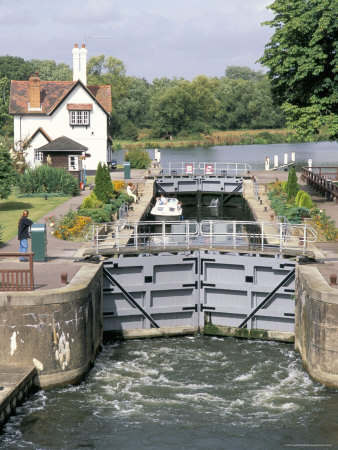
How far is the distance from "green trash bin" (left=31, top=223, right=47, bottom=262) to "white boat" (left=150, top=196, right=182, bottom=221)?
20.8 meters

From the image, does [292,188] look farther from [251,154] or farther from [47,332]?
[251,154]

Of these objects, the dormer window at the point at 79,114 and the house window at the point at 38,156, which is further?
the dormer window at the point at 79,114

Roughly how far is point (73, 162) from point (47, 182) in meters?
10.4

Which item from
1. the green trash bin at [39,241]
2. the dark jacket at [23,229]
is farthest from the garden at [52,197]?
the dark jacket at [23,229]

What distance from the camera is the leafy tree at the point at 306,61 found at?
1604 inches

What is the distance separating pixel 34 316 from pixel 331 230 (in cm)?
1578

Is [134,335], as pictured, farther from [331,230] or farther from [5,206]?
[5,206]

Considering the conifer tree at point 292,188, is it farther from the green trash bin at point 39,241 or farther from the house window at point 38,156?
the house window at point 38,156

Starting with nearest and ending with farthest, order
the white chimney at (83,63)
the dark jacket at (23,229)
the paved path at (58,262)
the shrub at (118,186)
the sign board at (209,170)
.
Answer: the paved path at (58,262), the dark jacket at (23,229), the shrub at (118,186), the sign board at (209,170), the white chimney at (83,63)

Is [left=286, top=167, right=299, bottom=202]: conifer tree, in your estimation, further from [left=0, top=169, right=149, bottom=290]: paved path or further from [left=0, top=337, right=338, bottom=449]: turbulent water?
[left=0, top=337, right=338, bottom=449]: turbulent water

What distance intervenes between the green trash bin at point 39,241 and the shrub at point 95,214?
9.74m

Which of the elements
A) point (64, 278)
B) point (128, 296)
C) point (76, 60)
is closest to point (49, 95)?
point (76, 60)

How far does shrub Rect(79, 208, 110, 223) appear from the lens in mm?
38062

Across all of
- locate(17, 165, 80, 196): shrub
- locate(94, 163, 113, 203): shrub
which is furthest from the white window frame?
locate(94, 163, 113, 203): shrub
